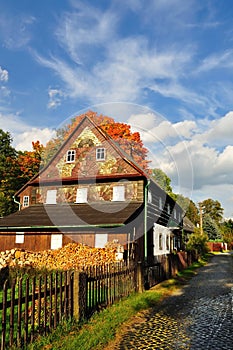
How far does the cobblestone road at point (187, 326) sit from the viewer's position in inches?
292

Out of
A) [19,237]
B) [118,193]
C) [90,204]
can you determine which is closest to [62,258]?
[19,237]

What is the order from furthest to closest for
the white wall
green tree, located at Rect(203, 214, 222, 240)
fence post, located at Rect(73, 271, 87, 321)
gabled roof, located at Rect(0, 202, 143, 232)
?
green tree, located at Rect(203, 214, 222, 240) → the white wall → gabled roof, located at Rect(0, 202, 143, 232) → fence post, located at Rect(73, 271, 87, 321)

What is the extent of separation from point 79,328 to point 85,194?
18.8 m

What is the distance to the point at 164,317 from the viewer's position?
33.3 feet

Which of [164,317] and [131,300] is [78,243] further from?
[164,317]

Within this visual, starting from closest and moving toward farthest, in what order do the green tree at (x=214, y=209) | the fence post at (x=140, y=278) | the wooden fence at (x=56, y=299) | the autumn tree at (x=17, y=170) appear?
the wooden fence at (x=56, y=299) → the fence post at (x=140, y=278) → the autumn tree at (x=17, y=170) → the green tree at (x=214, y=209)

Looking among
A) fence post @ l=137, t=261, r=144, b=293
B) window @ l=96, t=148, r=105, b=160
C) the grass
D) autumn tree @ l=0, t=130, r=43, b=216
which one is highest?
autumn tree @ l=0, t=130, r=43, b=216

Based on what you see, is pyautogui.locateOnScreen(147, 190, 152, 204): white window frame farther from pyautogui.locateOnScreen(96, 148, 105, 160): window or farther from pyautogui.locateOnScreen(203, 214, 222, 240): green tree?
pyautogui.locateOnScreen(203, 214, 222, 240): green tree

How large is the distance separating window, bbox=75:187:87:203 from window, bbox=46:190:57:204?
2.19m

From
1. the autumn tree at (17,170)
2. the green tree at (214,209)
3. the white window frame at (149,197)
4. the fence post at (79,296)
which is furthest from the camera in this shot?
the green tree at (214,209)

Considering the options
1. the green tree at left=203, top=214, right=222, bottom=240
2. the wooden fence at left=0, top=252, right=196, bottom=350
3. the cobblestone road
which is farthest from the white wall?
the green tree at left=203, top=214, right=222, bottom=240

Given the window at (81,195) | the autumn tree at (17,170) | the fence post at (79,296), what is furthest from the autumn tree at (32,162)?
the fence post at (79,296)

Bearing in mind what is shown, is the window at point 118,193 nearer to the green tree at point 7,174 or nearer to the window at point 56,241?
the window at point 56,241

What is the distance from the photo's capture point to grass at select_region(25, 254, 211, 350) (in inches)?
278
